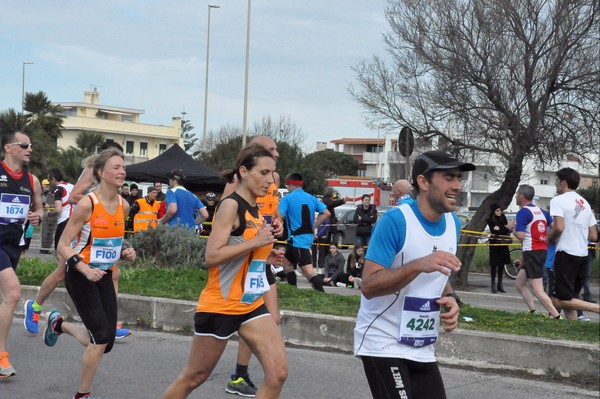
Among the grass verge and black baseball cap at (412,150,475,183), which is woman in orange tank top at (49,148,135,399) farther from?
the grass verge

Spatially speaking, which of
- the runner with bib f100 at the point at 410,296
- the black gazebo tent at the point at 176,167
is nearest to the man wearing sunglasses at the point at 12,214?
the runner with bib f100 at the point at 410,296

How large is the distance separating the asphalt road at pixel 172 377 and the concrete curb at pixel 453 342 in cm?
19

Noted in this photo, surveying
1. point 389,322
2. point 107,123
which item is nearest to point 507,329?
point 389,322

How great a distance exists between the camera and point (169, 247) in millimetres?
13953

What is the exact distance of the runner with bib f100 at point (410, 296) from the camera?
14.6ft

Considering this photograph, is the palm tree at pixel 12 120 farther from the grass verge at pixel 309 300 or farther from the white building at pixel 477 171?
the grass verge at pixel 309 300

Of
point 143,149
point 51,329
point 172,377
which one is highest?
point 143,149

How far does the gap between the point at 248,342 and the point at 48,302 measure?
19.9 feet

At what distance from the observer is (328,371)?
8.46 m

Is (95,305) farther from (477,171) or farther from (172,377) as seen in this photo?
(477,171)

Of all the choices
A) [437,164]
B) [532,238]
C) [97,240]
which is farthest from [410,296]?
[532,238]

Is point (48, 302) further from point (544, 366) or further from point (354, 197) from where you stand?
point (354, 197)

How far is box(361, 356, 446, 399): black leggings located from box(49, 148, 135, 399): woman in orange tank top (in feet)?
8.83

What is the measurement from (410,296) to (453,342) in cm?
449
